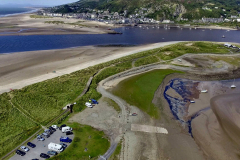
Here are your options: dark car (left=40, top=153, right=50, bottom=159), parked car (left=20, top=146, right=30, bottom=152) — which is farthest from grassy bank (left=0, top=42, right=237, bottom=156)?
dark car (left=40, top=153, right=50, bottom=159)

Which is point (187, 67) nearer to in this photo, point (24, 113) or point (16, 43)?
point (24, 113)

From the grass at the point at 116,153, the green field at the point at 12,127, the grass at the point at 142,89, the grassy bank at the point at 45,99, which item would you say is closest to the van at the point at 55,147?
→ the green field at the point at 12,127

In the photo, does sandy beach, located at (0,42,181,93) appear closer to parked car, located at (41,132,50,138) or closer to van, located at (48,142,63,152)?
parked car, located at (41,132,50,138)

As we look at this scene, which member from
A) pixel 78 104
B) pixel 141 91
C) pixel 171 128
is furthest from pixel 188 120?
pixel 78 104

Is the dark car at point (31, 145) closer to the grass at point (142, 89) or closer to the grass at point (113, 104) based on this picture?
the grass at point (113, 104)

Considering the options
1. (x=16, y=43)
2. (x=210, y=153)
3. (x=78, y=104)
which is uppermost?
(x=16, y=43)

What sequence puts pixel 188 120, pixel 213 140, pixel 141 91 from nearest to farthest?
pixel 213 140, pixel 188 120, pixel 141 91

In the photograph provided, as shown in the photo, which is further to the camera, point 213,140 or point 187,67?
point 187,67
